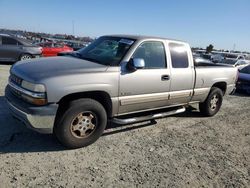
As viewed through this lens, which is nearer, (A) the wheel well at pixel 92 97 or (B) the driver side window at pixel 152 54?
(A) the wheel well at pixel 92 97

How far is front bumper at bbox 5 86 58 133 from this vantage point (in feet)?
13.3

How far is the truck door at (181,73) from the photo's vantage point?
5.79 meters

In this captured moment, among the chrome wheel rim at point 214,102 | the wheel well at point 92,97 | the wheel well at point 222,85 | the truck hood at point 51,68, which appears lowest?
the chrome wheel rim at point 214,102

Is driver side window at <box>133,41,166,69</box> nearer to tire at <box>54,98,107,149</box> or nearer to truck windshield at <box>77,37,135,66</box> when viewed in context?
truck windshield at <box>77,37,135,66</box>

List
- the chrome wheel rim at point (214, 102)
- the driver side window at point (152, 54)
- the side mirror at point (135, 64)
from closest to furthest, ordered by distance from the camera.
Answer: the side mirror at point (135, 64) < the driver side window at point (152, 54) < the chrome wheel rim at point (214, 102)

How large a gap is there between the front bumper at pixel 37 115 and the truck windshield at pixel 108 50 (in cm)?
135

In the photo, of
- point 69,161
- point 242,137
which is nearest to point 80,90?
point 69,161

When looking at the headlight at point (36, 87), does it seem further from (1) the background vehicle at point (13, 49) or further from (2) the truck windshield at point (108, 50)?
(1) the background vehicle at point (13, 49)

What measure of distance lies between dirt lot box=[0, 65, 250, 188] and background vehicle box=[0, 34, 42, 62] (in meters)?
8.93

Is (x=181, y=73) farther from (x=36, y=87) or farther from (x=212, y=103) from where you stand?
(x=36, y=87)

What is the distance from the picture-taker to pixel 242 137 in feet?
19.9

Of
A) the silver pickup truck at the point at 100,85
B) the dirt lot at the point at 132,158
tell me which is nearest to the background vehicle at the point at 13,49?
the dirt lot at the point at 132,158

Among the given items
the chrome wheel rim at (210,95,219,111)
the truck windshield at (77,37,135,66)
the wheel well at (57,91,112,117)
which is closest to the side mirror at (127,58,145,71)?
the truck windshield at (77,37,135,66)

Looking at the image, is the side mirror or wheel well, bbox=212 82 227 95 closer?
the side mirror
